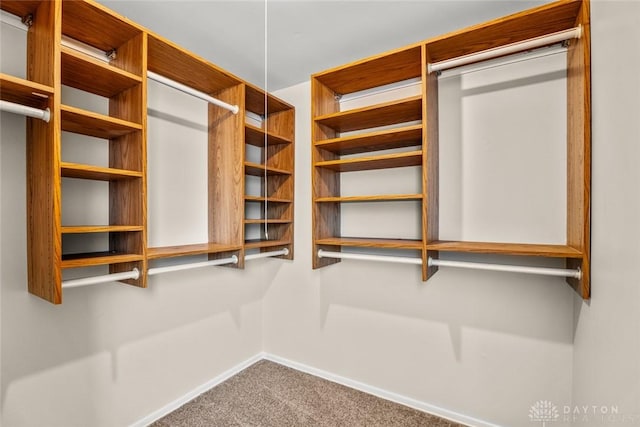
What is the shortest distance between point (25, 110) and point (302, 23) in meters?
1.35

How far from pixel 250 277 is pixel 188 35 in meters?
1.84

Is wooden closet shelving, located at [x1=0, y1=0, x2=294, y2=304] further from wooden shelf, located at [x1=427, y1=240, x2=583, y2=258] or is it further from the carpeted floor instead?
wooden shelf, located at [x1=427, y1=240, x2=583, y2=258]

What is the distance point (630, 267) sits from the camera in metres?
0.88

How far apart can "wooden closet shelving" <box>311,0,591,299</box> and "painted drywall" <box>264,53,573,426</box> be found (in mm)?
172

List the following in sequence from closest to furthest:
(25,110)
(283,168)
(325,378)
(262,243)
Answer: (25,110), (262,243), (325,378), (283,168)

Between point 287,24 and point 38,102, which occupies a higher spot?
point 287,24

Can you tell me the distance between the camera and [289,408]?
2029 millimetres

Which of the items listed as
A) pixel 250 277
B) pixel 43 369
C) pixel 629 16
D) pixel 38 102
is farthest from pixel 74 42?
pixel 629 16

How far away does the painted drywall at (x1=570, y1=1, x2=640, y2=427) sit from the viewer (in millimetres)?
854

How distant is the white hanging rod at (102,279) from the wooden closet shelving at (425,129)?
1.06 metres

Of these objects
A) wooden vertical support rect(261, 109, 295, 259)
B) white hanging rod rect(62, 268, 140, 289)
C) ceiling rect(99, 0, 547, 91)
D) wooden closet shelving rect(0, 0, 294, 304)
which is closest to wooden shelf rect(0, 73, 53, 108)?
wooden closet shelving rect(0, 0, 294, 304)

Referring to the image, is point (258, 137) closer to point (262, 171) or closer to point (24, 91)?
point (262, 171)

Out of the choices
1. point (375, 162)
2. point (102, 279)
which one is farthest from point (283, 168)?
point (102, 279)

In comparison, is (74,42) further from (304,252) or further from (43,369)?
(304,252)
